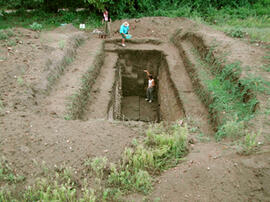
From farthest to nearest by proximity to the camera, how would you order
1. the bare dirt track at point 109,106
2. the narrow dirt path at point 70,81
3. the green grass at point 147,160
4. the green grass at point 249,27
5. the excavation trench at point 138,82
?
the excavation trench at point 138,82 < the green grass at point 249,27 < the narrow dirt path at point 70,81 < the green grass at point 147,160 < the bare dirt track at point 109,106

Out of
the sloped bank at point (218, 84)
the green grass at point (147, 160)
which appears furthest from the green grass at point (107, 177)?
the sloped bank at point (218, 84)

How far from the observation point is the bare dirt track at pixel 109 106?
11.0 ft

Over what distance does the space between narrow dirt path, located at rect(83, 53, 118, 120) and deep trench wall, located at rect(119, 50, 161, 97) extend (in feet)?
4.93

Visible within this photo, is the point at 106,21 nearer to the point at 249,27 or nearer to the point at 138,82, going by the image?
the point at 138,82

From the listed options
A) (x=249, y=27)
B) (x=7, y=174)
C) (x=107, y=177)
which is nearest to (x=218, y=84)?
(x=107, y=177)

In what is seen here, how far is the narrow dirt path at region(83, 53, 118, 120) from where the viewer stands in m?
7.07

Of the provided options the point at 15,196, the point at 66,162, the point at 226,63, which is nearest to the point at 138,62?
the point at 226,63

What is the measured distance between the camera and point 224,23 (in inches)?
536

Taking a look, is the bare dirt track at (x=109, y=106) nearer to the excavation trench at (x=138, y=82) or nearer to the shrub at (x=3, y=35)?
the excavation trench at (x=138, y=82)

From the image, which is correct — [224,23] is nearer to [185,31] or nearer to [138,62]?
[185,31]

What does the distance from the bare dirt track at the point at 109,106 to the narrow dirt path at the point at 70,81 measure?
30 millimetres

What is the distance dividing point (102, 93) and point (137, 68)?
15.1ft

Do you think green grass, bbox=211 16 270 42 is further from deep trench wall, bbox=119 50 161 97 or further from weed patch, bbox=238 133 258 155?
weed patch, bbox=238 133 258 155

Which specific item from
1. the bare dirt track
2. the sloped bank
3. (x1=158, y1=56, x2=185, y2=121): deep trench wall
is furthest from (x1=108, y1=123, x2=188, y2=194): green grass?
(x1=158, y1=56, x2=185, y2=121): deep trench wall
